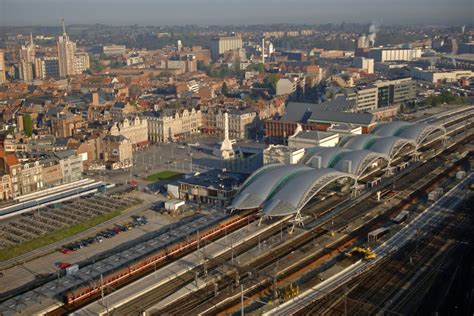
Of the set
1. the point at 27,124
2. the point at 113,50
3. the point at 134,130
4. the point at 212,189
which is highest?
the point at 113,50

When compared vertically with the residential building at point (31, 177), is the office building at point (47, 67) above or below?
above

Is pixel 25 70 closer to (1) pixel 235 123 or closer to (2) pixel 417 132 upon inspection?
(1) pixel 235 123

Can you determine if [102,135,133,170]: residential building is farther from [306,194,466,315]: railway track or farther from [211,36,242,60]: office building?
[211,36,242,60]: office building

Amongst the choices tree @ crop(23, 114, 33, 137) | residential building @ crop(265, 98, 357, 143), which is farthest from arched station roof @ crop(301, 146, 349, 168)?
tree @ crop(23, 114, 33, 137)

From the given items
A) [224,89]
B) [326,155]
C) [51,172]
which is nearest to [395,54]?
[224,89]

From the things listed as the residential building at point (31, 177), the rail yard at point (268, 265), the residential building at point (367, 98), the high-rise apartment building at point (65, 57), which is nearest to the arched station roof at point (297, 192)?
the rail yard at point (268, 265)

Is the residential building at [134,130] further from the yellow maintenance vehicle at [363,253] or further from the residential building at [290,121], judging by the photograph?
the yellow maintenance vehicle at [363,253]

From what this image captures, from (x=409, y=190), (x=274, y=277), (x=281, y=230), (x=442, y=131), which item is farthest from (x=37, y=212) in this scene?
(x=442, y=131)
